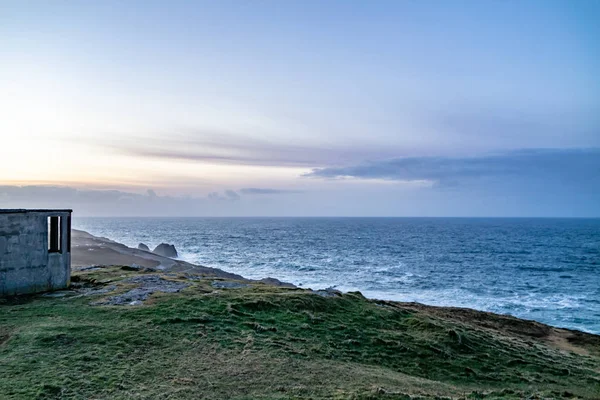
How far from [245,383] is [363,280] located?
4332 cm

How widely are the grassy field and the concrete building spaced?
100 cm

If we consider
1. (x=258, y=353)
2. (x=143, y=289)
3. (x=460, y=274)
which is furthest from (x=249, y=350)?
(x=460, y=274)

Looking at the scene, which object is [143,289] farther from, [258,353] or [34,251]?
[258,353]

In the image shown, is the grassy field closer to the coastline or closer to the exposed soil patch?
the coastline

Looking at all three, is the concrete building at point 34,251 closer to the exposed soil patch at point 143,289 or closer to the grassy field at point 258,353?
the grassy field at point 258,353

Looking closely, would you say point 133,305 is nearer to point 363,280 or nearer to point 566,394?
point 566,394

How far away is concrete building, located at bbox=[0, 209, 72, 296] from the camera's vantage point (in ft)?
66.1

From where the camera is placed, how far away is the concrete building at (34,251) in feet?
66.1

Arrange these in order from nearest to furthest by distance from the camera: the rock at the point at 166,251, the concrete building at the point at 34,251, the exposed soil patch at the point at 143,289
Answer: the exposed soil patch at the point at 143,289 < the concrete building at the point at 34,251 < the rock at the point at 166,251

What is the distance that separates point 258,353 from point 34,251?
13845mm

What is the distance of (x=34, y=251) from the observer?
21.2 metres

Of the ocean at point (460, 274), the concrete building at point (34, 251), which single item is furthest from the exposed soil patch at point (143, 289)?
the ocean at point (460, 274)

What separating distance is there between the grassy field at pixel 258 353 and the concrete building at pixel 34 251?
39.4 inches

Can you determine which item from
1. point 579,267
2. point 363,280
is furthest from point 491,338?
point 579,267
